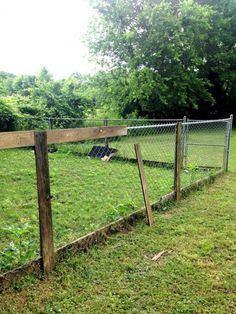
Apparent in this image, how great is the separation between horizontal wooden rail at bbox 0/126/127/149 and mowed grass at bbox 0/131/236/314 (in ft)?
3.55

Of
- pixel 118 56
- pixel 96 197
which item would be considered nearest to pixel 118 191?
pixel 96 197

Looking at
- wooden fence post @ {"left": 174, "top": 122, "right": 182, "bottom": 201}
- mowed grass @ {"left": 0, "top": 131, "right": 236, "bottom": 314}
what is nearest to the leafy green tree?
wooden fence post @ {"left": 174, "top": 122, "right": 182, "bottom": 201}

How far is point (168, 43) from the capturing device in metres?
16.3

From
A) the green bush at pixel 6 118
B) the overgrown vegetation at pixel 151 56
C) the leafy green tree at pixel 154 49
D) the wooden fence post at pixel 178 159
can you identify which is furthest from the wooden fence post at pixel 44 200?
the leafy green tree at pixel 154 49

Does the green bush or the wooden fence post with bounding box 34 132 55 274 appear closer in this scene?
the wooden fence post with bounding box 34 132 55 274

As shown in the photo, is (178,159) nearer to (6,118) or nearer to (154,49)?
(6,118)

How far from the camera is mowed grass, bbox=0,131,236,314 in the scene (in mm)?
2154

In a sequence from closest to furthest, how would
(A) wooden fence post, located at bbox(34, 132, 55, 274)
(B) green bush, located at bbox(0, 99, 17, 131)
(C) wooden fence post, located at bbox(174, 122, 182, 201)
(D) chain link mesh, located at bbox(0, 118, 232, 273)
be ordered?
(A) wooden fence post, located at bbox(34, 132, 55, 274)
(D) chain link mesh, located at bbox(0, 118, 232, 273)
(C) wooden fence post, located at bbox(174, 122, 182, 201)
(B) green bush, located at bbox(0, 99, 17, 131)

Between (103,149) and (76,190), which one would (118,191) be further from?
(103,149)

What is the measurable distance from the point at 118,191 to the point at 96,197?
1.57 ft

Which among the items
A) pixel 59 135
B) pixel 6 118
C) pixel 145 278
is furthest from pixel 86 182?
pixel 6 118

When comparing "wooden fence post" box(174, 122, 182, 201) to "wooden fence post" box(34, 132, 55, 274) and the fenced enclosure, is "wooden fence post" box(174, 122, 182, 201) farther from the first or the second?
"wooden fence post" box(34, 132, 55, 274)

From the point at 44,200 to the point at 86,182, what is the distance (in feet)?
9.93

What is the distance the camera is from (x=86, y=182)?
18.1ft
